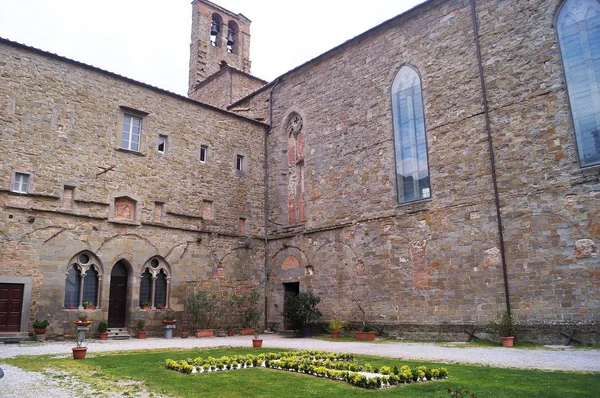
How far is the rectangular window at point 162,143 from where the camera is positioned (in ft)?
57.1

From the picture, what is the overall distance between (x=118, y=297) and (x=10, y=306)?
3.25m

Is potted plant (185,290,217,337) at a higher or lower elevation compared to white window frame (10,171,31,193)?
lower

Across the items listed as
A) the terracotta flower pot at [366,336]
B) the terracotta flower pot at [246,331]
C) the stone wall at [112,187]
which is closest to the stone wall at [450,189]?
the terracotta flower pot at [366,336]

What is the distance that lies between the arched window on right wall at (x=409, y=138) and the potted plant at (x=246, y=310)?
23.8 feet

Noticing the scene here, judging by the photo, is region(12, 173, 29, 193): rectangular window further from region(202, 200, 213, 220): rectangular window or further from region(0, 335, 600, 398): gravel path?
region(202, 200, 213, 220): rectangular window

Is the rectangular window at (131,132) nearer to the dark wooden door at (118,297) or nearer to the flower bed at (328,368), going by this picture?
the dark wooden door at (118,297)

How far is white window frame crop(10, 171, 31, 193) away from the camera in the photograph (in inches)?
542

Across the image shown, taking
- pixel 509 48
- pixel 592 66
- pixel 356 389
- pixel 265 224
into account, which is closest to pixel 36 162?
pixel 265 224

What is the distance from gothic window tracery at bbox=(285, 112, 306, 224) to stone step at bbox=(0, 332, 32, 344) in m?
10.1

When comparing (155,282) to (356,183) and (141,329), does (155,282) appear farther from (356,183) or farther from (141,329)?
(356,183)

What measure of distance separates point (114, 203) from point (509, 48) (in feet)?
44.2

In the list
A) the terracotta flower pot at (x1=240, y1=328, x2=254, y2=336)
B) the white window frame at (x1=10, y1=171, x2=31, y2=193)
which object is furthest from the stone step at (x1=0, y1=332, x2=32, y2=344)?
the terracotta flower pot at (x1=240, y1=328, x2=254, y2=336)

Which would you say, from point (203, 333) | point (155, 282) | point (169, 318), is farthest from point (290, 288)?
point (155, 282)

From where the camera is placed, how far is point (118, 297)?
15.7 metres
